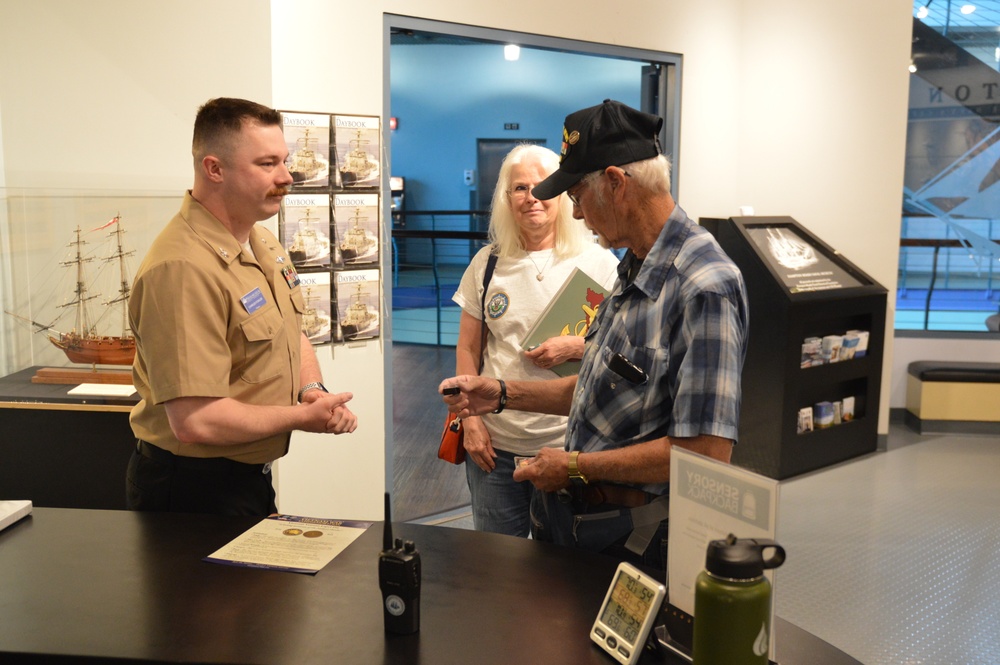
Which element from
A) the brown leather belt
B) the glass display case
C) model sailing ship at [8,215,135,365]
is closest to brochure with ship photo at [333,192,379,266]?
the glass display case

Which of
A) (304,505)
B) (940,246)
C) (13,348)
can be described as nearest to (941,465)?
(940,246)

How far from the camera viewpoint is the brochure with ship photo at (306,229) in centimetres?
364

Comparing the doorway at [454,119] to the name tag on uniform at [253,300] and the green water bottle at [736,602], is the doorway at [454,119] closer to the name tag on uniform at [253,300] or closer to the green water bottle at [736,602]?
the name tag on uniform at [253,300]

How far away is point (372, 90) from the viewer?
3.81m

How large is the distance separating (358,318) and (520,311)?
1332 millimetres

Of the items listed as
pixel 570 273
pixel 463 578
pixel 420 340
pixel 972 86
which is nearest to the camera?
pixel 463 578

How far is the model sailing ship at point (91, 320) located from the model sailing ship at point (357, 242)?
35.0 inches

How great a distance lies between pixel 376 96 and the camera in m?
3.83

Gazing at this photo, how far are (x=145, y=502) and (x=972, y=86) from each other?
688cm

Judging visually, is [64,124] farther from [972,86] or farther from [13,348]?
[972,86]

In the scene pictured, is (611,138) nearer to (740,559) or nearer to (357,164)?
(740,559)

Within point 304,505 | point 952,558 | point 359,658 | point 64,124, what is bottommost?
point 952,558

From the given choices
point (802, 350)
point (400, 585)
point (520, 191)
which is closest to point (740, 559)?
point (400, 585)

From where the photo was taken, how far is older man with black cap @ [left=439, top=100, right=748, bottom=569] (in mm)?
1693
